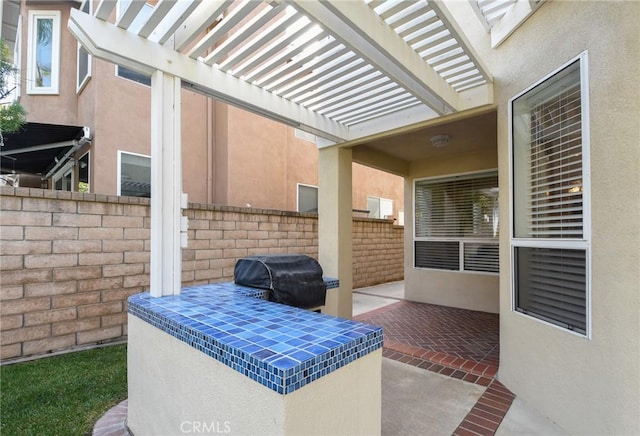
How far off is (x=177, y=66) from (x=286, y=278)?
7.07 feet

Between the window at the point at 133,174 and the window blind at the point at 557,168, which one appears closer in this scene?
the window blind at the point at 557,168

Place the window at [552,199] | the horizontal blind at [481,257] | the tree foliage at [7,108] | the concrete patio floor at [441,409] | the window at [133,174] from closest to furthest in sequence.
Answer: the window at [552,199], the concrete patio floor at [441,409], the tree foliage at [7,108], the horizontal blind at [481,257], the window at [133,174]

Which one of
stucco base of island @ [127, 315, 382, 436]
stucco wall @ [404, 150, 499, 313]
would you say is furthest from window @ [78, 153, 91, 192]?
stucco wall @ [404, 150, 499, 313]

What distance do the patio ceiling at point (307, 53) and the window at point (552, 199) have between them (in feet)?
2.28

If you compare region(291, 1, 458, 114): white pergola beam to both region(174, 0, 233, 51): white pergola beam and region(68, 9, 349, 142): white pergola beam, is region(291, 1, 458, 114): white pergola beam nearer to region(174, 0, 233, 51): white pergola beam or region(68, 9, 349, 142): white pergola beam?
region(174, 0, 233, 51): white pergola beam

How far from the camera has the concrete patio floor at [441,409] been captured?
259 centimetres

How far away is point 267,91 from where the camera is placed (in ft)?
12.1

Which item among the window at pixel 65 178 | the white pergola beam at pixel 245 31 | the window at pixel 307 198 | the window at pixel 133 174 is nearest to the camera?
the white pergola beam at pixel 245 31

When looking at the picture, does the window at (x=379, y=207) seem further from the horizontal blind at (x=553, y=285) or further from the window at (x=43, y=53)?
the window at (x=43, y=53)

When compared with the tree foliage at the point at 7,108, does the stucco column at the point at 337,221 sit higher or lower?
lower

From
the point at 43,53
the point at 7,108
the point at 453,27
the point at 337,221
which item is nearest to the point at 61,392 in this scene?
the point at 337,221

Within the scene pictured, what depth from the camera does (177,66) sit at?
280 centimetres

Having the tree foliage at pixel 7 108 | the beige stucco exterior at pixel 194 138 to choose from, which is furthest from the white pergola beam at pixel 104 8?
the tree foliage at pixel 7 108

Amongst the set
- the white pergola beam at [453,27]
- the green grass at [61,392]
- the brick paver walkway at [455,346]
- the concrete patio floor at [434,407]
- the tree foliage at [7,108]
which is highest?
the tree foliage at [7,108]
